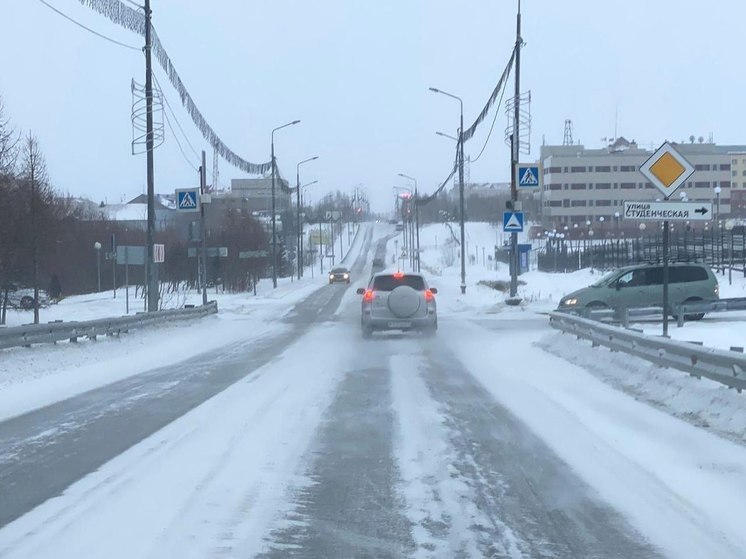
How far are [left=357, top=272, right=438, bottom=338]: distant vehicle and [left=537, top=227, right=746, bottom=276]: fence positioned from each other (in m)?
16.9

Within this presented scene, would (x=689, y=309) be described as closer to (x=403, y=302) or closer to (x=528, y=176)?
(x=528, y=176)

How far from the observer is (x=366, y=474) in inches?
330

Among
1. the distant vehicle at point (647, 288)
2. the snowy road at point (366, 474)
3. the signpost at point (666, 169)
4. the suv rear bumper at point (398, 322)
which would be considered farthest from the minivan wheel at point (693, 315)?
the snowy road at point (366, 474)

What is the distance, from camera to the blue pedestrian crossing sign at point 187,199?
34.1 metres

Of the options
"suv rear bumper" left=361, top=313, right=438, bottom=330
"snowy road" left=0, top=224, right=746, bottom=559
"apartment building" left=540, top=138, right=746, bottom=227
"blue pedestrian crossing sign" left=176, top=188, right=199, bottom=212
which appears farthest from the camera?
"apartment building" left=540, top=138, right=746, bottom=227

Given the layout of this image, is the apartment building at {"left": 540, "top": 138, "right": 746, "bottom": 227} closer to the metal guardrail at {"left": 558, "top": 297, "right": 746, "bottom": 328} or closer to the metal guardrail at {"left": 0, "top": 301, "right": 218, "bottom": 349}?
the metal guardrail at {"left": 558, "top": 297, "right": 746, "bottom": 328}

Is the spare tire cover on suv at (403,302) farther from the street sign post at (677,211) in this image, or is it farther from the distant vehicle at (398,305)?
the street sign post at (677,211)

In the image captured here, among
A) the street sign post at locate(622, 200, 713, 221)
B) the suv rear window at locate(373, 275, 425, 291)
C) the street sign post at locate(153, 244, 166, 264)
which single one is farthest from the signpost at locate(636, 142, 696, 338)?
the street sign post at locate(153, 244, 166, 264)

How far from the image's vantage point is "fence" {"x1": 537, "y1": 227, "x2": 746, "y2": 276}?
156 feet

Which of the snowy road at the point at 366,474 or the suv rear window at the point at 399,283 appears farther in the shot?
the suv rear window at the point at 399,283

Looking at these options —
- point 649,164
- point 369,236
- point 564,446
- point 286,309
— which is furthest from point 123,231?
point 369,236

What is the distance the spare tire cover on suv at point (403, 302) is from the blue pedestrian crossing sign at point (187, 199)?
40.7 ft

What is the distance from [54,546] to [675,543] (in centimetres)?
406

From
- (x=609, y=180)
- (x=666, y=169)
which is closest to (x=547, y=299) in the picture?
(x=666, y=169)
